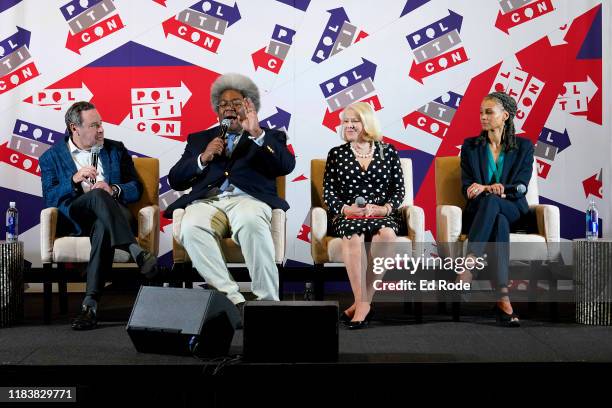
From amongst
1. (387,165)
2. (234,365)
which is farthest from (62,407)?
(387,165)

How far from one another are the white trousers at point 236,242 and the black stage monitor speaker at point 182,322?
0.73 m

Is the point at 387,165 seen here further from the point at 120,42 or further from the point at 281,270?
the point at 120,42

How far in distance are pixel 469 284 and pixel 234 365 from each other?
165 centimetres

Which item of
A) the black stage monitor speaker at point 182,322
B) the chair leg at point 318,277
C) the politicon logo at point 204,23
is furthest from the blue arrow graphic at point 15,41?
the black stage monitor speaker at point 182,322

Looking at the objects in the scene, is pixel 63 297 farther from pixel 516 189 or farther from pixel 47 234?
pixel 516 189

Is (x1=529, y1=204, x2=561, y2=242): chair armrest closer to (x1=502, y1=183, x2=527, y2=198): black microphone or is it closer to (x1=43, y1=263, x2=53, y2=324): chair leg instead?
(x1=502, y1=183, x2=527, y2=198): black microphone

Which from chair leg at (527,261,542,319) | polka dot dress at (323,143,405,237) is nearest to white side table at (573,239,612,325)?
chair leg at (527,261,542,319)

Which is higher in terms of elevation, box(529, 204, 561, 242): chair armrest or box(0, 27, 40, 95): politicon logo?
box(0, 27, 40, 95): politicon logo

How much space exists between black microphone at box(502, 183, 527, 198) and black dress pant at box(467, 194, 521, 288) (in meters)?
0.14

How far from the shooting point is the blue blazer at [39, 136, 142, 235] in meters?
4.08

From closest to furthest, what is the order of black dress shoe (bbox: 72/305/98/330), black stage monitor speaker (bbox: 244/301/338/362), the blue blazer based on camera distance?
black stage monitor speaker (bbox: 244/301/338/362)
black dress shoe (bbox: 72/305/98/330)
the blue blazer

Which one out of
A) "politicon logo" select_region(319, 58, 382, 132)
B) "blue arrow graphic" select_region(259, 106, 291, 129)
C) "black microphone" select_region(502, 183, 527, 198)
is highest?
"politicon logo" select_region(319, 58, 382, 132)

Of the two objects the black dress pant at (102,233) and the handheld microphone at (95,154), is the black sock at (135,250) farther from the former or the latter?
the handheld microphone at (95,154)

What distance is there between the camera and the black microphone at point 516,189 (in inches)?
164
